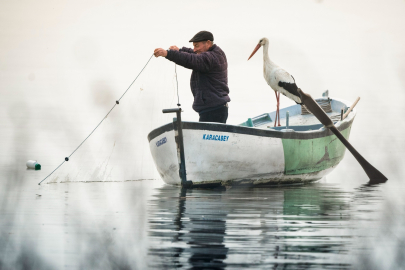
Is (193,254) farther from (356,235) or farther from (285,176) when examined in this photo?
(285,176)

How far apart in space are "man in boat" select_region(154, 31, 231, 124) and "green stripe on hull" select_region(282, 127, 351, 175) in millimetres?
1219

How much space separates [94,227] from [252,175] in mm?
4143

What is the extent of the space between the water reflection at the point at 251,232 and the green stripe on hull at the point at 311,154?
7.29 feet

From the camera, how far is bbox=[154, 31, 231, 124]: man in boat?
24.9 ft

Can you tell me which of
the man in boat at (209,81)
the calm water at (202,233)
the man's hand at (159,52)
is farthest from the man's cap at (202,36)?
the calm water at (202,233)

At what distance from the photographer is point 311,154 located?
929 centimetres

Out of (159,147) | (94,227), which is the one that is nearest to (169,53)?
(159,147)

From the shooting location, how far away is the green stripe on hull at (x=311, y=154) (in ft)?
28.2

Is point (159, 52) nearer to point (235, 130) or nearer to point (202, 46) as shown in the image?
point (202, 46)

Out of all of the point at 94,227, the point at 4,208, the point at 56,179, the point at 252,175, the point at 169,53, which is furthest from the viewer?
the point at 56,179

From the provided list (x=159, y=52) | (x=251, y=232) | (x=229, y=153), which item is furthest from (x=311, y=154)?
(x=251, y=232)

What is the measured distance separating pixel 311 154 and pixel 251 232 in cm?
560

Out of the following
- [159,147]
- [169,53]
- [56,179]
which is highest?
[169,53]

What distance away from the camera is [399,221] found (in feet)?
14.9
